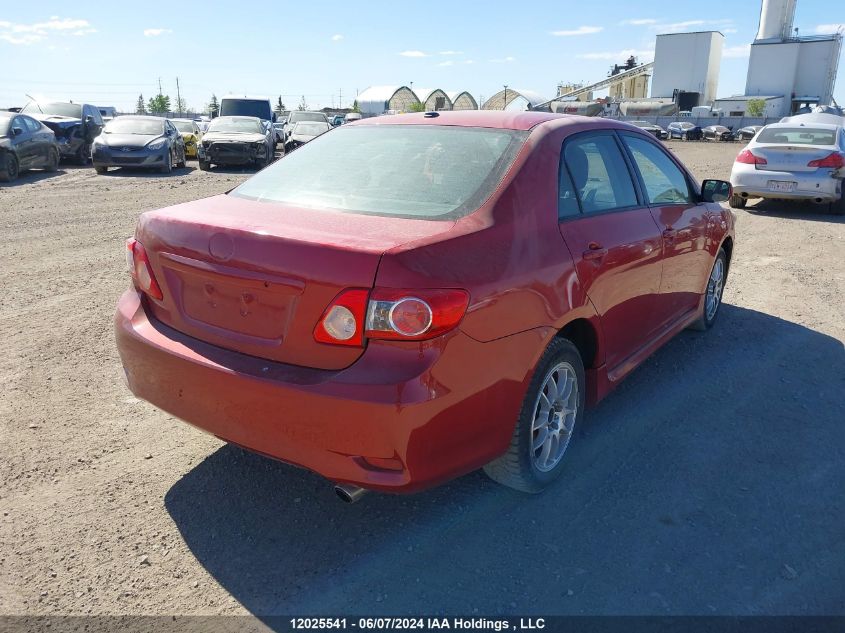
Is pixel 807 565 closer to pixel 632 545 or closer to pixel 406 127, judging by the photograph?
pixel 632 545

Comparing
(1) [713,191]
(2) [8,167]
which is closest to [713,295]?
(1) [713,191]

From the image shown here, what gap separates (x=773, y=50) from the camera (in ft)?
296

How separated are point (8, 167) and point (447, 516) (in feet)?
49.7

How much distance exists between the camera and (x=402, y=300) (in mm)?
2434

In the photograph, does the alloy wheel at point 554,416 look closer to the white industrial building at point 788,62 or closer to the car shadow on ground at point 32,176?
Result: the car shadow on ground at point 32,176

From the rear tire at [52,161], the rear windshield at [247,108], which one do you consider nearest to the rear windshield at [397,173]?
the rear tire at [52,161]

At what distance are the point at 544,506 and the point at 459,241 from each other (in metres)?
1.33

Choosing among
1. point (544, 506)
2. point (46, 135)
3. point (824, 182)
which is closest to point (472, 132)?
point (544, 506)

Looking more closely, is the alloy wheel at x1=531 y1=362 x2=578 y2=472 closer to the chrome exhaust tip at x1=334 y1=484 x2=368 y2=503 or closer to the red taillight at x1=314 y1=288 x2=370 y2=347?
the chrome exhaust tip at x1=334 y1=484 x2=368 y2=503

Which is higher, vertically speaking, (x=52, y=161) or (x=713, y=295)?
(x=713, y=295)

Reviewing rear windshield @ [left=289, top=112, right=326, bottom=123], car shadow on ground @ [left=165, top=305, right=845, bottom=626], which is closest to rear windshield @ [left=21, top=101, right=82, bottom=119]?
rear windshield @ [left=289, top=112, right=326, bottom=123]

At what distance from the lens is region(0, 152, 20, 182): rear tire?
14672 mm

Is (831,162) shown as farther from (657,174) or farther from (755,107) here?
(755,107)

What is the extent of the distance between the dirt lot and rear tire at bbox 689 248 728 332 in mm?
624
